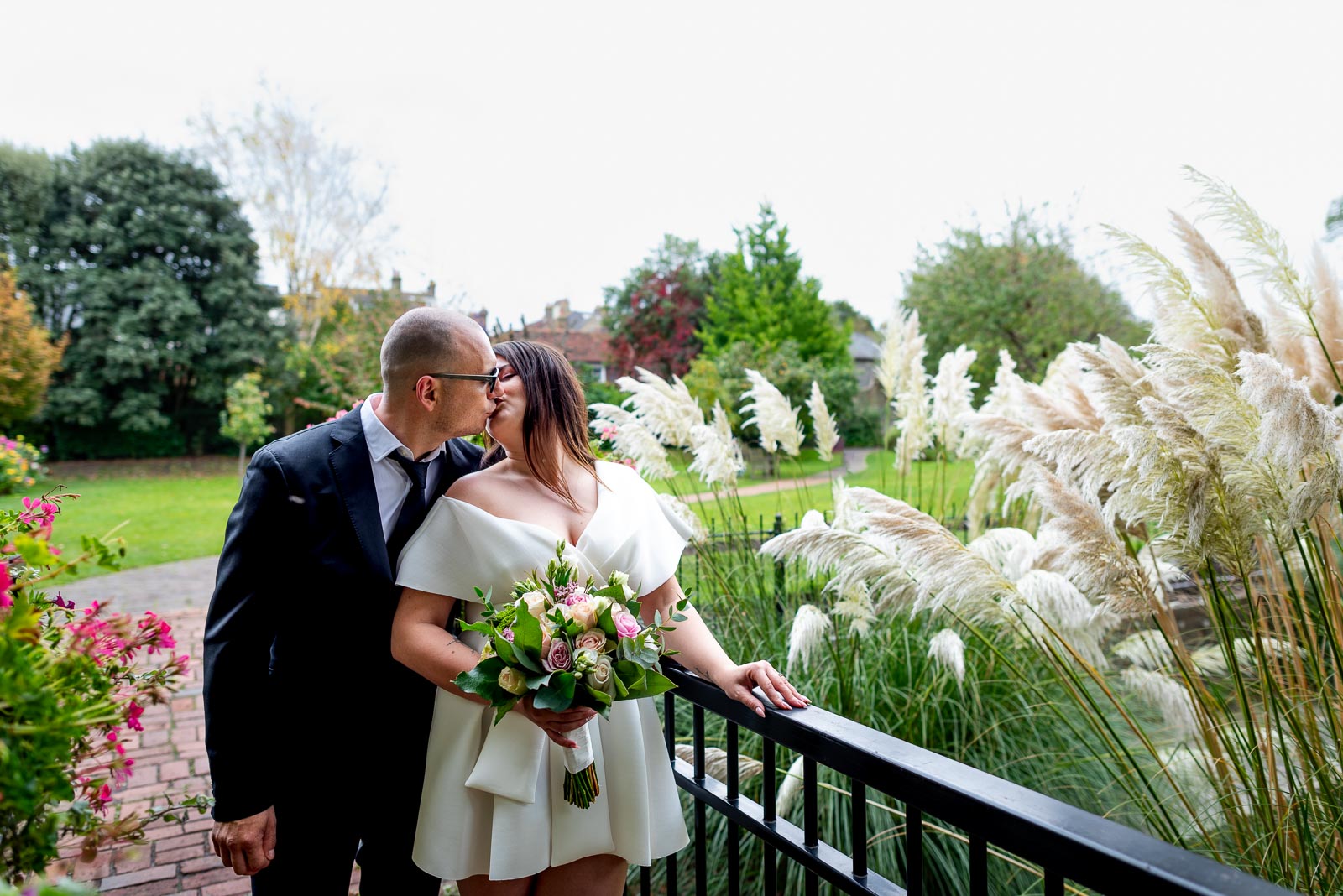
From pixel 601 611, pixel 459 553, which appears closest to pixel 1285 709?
pixel 601 611

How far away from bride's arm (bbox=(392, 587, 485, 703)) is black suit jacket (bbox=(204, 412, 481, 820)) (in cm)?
15

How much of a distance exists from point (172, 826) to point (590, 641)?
13.2ft

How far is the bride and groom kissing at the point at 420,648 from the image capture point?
1.70m

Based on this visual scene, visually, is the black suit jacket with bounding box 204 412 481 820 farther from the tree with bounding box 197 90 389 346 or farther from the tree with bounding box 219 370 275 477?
the tree with bounding box 197 90 389 346

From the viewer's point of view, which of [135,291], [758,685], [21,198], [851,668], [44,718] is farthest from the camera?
[21,198]

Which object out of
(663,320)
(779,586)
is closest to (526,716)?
(779,586)

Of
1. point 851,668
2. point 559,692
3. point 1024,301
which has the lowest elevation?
point 851,668

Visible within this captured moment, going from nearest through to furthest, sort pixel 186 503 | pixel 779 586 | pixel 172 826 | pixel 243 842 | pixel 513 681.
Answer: pixel 513 681
pixel 243 842
pixel 779 586
pixel 172 826
pixel 186 503

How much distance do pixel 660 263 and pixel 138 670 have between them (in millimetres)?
38990

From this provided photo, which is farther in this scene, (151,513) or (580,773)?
(151,513)

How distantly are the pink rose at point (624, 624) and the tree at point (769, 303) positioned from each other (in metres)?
29.8

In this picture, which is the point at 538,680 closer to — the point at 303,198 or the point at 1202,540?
the point at 1202,540

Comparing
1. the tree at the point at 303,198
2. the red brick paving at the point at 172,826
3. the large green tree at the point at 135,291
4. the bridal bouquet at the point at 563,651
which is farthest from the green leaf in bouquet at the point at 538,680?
the tree at the point at 303,198

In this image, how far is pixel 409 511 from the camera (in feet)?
6.47
